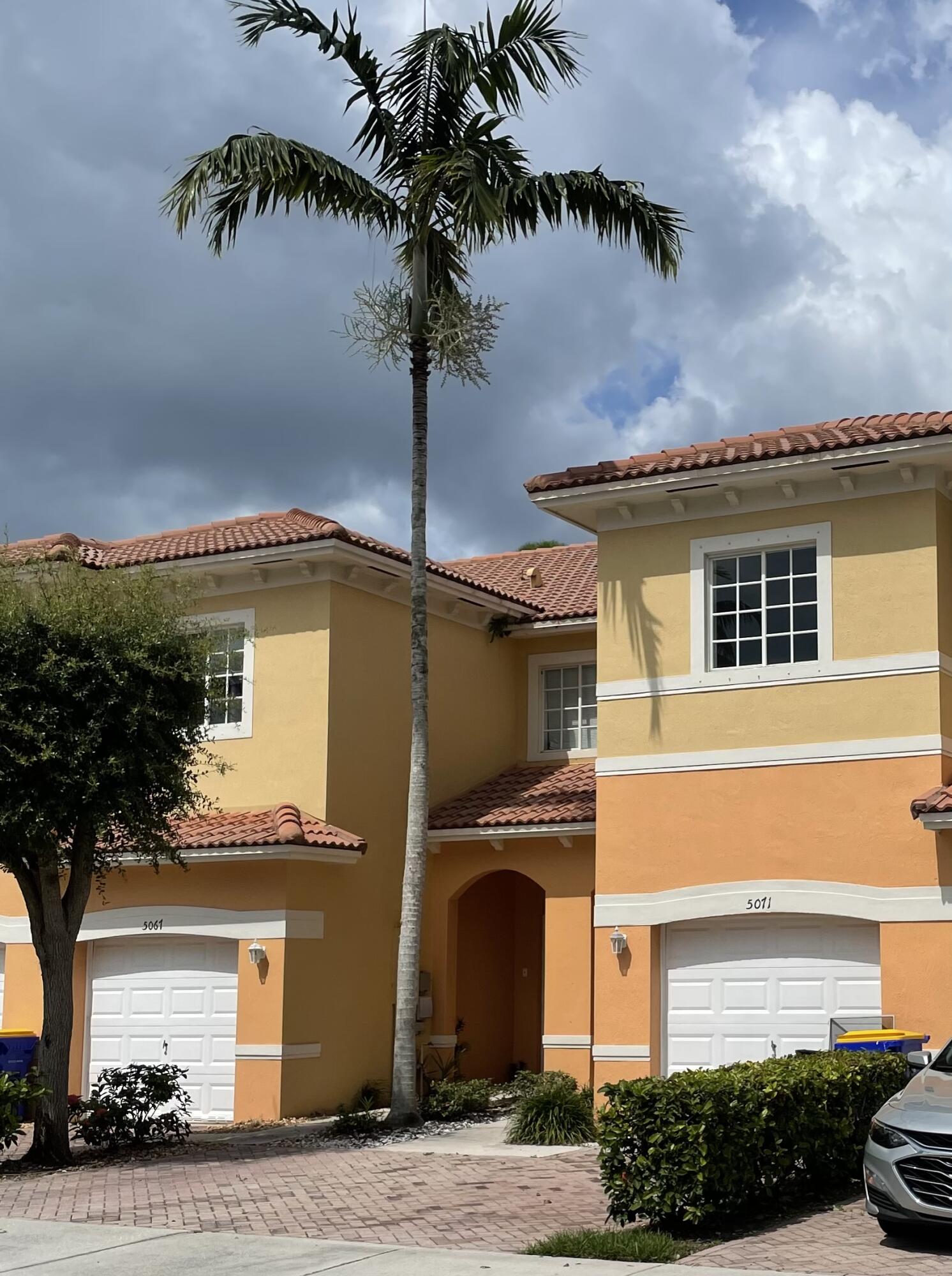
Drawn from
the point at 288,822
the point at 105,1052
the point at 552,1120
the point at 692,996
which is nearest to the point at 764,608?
the point at 692,996

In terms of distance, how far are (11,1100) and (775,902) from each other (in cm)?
758

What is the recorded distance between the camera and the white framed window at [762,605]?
53.5 feet

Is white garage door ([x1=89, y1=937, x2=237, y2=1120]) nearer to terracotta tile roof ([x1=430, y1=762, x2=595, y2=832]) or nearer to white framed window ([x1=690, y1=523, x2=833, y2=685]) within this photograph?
terracotta tile roof ([x1=430, y1=762, x2=595, y2=832])

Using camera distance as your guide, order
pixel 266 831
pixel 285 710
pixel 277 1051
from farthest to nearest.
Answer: pixel 285 710 → pixel 266 831 → pixel 277 1051

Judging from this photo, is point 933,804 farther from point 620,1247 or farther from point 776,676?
point 620,1247

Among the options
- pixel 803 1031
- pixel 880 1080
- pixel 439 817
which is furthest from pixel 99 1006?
pixel 880 1080

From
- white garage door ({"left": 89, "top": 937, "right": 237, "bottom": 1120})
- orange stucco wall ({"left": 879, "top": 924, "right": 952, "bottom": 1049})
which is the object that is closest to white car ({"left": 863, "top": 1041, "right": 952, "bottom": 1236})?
orange stucco wall ({"left": 879, "top": 924, "right": 952, "bottom": 1049})

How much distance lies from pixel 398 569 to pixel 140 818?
615 centimetres

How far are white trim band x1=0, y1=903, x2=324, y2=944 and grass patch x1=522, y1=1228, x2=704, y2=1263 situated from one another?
868cm

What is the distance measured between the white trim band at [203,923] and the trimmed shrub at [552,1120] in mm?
3753

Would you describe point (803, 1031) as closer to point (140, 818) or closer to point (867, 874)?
point (867, 874)

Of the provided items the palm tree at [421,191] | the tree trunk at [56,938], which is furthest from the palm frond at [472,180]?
the tree trunk at [56,938]

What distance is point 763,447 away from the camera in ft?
53.9

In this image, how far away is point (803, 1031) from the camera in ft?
51.9
